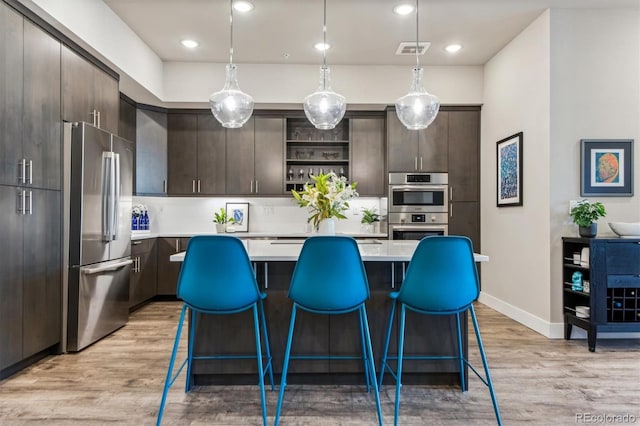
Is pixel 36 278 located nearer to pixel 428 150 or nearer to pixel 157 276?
pixel 157 276

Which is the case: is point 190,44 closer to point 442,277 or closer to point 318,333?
point 318,333

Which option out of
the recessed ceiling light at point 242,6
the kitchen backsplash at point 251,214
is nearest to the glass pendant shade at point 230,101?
the recessed ceiling light at point 242,6

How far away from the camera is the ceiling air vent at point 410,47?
4508 millimetres

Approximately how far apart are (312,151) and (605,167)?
3.49 metres

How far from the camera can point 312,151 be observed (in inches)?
228

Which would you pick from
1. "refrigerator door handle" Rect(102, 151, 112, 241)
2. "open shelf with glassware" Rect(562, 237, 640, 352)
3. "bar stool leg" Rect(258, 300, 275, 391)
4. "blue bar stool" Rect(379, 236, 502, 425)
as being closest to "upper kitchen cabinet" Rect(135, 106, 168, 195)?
"refrigerator door handle" Rect(102, 151, 112, 241)

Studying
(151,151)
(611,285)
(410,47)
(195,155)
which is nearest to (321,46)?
(410,47)

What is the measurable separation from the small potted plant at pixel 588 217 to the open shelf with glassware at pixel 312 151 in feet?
9.51

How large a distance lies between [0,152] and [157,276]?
2939mm

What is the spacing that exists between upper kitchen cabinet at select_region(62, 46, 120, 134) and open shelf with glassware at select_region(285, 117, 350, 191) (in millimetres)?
2274

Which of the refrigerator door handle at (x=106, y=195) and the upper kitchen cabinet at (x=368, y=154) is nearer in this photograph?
the refrigerator door handle at (x=106, y=195)

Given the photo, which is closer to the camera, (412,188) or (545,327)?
(545,327)

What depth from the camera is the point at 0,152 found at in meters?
2.60

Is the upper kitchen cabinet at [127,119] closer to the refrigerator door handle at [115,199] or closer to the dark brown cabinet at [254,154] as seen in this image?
the dark brown cabinet at [254,154]
